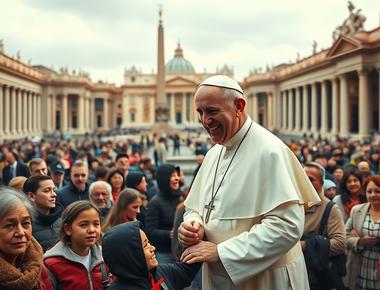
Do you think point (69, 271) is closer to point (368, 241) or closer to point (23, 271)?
point (23, 271)

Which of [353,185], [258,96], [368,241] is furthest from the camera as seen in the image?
[258,96]

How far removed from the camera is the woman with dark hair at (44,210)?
17.6 feet

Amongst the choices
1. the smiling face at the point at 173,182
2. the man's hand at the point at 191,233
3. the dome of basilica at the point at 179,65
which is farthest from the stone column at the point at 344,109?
the dome of basilica at the point at 179,65

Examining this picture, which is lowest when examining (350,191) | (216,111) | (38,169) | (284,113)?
(350,191)

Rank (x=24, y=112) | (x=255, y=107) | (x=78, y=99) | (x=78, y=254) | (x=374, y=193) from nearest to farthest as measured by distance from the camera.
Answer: (x=78, y=254), (x=374, y=193), (x=24, y=112), (x=255, y=107), (x=78, y=99)

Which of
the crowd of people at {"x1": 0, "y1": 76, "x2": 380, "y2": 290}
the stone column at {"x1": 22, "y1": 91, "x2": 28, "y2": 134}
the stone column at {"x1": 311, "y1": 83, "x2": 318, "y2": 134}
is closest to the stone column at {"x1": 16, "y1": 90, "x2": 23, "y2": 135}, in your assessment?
the stone column at {"x1": 22, "y1": 91, "x2": 28, "y2": 134}

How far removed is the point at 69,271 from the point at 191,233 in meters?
1.52

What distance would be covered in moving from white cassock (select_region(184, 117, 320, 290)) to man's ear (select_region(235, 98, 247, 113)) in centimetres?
14

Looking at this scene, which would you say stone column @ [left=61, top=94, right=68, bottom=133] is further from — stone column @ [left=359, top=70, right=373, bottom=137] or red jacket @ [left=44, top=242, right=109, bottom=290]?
red jacket @ [left=44, top=242, right=109, bottom=290]

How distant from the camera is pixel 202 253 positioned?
9.95ft

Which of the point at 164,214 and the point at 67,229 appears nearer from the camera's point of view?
the point at 67,229

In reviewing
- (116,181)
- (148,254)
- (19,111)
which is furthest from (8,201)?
(19,111)

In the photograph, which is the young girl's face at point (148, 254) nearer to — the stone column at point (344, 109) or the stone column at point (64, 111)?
the stone column at point (344, 109)

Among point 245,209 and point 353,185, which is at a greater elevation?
point 245,209
